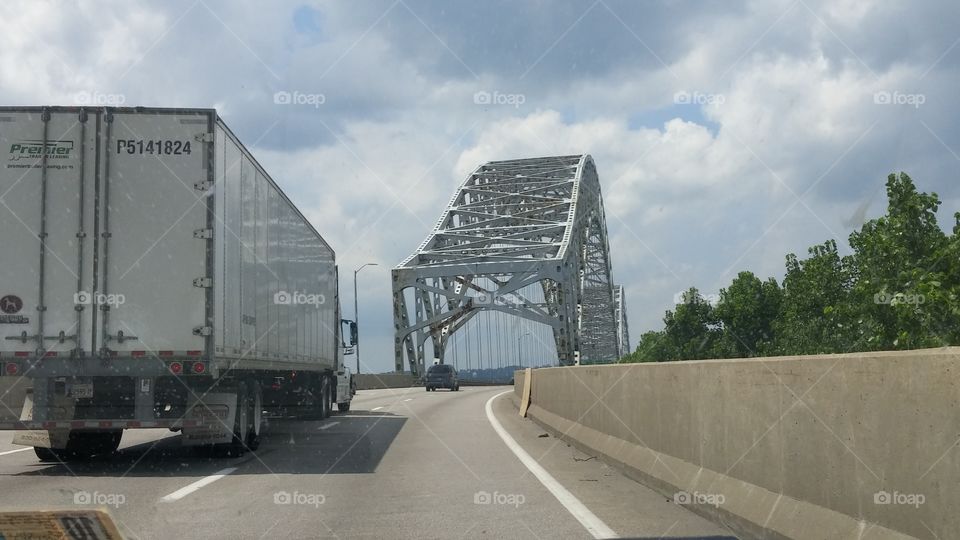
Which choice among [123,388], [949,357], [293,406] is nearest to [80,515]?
[949,357]

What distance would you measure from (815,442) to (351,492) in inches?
198

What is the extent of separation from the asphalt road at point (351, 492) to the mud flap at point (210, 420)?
32 cm

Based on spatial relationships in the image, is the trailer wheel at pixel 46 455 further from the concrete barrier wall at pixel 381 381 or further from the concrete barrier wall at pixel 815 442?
the concrete barrier wall at pixel 381 381

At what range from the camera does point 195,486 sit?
10.3m

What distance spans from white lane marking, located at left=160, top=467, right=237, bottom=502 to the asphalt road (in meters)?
0.02

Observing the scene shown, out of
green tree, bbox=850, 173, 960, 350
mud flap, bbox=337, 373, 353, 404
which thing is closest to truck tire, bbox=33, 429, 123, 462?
mud flap, bbox=337, 373, 353, 404

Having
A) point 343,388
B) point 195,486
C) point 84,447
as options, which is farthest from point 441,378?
point 195,486

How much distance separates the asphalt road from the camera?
7.61 metres

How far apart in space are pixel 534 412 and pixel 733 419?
46.9 feet

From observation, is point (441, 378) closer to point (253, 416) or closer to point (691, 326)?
point (253, 416)

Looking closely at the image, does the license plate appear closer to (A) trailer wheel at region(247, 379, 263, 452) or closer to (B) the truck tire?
(B) the truck tire

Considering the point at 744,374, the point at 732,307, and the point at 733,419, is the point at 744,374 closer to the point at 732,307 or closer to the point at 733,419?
the point at 733,419

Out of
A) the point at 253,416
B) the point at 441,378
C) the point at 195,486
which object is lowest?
the point at 195,486

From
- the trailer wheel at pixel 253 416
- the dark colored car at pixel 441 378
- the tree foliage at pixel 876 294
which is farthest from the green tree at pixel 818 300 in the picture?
the trailer wheel at pixel 253 416
